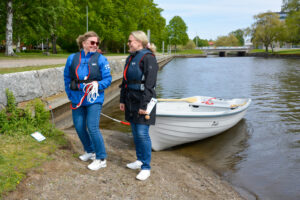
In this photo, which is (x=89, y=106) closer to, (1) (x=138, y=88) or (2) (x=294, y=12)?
(1) (x=138, y=88)

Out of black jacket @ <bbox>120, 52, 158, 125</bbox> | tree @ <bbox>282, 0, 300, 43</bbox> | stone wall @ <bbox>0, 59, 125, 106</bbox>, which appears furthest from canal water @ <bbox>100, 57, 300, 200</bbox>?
tree @ <bbox>282, 0, 300, 43</bbox>

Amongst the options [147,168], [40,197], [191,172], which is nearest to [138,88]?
[147,168]

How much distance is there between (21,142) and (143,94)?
2.29 m

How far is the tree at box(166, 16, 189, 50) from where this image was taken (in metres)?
92.7

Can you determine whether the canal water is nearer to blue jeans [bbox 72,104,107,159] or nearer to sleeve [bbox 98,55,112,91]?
blue jeans [bbox 72,104,107,159]

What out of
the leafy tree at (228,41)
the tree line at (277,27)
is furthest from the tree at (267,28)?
the leafy tree at (228,41)

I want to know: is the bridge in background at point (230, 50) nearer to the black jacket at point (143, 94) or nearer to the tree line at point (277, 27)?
the tree line at point (277, 27)

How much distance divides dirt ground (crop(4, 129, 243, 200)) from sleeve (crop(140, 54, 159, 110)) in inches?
44.1

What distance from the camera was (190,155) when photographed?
20.9 ft

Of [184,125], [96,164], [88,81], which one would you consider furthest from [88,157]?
[184,125]

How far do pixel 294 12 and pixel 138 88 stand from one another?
74845mm

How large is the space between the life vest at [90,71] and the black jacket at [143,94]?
42cm

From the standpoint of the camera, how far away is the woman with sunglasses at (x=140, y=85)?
12.1ft

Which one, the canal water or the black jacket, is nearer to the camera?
the black jacket
